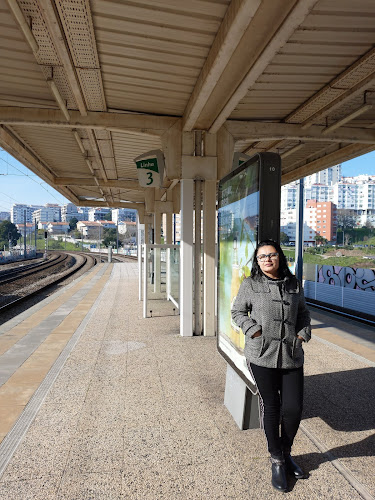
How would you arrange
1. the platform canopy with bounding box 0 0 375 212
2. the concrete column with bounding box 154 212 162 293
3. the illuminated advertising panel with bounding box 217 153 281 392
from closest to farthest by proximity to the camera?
the illuminated advertising panel with bounding box 217 153 281 392 → the platform canopy with bounding box 0 0 375 212 → the concrete column with bounding box 154 212 162 293

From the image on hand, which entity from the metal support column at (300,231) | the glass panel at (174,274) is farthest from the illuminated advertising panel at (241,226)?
the metal support column at (300,231)

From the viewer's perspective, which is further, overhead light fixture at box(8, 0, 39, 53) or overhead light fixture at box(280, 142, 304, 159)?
overhead light fixture at box(280, 142, 304, 159)

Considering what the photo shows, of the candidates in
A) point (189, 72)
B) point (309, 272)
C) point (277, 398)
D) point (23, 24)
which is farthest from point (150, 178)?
point (309, 272)

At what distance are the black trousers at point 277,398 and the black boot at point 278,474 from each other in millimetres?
46

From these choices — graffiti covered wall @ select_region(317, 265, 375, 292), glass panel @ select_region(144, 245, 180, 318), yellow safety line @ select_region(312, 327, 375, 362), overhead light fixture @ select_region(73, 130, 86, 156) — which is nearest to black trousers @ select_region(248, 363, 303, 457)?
yellow safety line @ select_region(312, 327, 375, 362)

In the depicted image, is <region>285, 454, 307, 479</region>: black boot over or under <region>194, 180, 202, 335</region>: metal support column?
under

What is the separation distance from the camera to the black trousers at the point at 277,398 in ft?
10.0

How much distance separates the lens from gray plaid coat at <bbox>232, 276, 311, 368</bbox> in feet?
9.89

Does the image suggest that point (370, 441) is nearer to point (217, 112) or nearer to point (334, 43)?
point (334, 43)

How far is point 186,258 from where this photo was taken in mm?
8477

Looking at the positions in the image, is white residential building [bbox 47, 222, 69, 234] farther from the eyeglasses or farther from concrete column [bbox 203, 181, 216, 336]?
the eyeglasses

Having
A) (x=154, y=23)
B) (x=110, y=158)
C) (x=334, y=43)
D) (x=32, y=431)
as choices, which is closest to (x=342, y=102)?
(x=334, y=43)

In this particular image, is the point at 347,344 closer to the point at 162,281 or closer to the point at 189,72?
the point at 189,72

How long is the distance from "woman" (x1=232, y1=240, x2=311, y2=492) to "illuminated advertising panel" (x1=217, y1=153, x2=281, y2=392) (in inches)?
14.7
